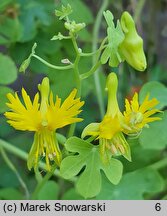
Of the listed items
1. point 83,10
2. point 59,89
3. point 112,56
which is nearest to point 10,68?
point 59,89

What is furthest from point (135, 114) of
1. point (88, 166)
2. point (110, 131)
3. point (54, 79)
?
point (54, 79)

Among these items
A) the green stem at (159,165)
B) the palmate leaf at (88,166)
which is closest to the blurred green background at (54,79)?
the green stem at (159,165)

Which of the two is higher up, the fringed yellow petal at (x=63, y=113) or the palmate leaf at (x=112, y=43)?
the palmate leaf at (x=112, y=43)

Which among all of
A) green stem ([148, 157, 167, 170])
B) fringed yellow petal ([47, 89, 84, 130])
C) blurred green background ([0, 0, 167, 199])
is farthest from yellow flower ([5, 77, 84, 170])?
green stem ([148, 157, 167, 170])

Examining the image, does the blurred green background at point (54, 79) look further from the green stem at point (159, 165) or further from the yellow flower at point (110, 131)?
the yellow flower at point (110, 131)

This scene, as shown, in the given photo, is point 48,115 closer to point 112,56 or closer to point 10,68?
point 112,56

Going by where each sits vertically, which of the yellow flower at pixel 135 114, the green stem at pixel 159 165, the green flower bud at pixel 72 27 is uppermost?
the green flower bud at pixel 72 27
